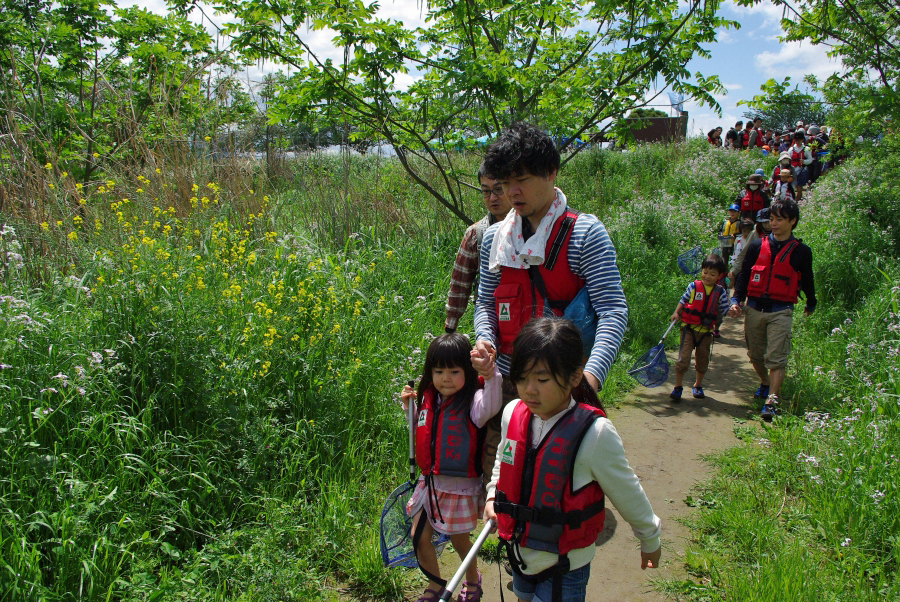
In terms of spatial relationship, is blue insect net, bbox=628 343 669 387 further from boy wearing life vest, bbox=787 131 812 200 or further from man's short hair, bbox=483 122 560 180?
boy wearing life vest, bbox=787 131 812 200

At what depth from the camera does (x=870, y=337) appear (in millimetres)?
5867

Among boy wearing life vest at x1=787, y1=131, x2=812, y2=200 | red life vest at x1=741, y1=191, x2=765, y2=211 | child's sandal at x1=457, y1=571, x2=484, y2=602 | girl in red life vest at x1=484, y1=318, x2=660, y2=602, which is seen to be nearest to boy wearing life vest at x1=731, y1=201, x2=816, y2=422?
child's sandal at x1=457, y1=571, x2=484, y2=602

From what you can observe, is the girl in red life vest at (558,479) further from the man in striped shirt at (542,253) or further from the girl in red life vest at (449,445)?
the girl in red life vest at (449,445)

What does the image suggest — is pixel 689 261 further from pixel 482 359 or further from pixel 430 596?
pixel 482 359

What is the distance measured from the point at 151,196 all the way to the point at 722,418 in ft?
18.0

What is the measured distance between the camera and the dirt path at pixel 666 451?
10.9 feet

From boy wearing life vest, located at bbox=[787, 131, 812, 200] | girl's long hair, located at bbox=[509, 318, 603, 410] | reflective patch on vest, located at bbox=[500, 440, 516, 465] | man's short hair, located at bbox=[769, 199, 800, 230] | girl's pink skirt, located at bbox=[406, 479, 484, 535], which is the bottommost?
girl's pink skirt, located at bbox=[406, 479, 484, 535]

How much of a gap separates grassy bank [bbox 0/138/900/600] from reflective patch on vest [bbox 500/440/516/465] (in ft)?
4.58

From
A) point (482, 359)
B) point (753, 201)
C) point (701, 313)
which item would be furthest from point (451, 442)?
point (753, 201)

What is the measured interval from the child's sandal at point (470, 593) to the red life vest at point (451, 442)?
1.96 ft

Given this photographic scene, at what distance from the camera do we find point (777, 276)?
559cm

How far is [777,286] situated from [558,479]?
4.42m

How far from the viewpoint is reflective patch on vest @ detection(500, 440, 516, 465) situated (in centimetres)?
216

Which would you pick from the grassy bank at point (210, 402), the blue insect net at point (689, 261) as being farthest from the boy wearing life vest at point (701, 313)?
the blue insect net at point (689, 261)
